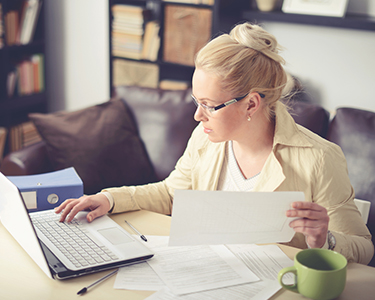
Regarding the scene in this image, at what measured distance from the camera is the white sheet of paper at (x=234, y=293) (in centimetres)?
90

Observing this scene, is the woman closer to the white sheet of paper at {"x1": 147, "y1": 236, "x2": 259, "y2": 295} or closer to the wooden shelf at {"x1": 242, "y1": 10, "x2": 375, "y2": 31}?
the white sheet of paper at {"x1": 147, "y1": 236, "x2": 259, "y2": 295}

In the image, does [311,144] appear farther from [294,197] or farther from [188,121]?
[188,121]

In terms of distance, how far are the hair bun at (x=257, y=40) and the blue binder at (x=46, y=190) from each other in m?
0.67

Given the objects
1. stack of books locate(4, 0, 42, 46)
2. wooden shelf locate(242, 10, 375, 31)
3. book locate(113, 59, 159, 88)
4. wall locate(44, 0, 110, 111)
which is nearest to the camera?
wooden shelf locate(242, 10, 375, 31)

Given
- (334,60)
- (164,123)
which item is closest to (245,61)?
(164,123)

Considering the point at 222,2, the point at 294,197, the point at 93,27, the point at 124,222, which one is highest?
the point at 222,2

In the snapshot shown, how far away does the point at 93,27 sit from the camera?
3379 millimetres

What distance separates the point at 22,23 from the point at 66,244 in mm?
2610

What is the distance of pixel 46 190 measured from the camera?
135cm

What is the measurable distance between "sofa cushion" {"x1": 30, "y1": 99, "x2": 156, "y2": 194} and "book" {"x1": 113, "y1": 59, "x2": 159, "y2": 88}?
2.94 ft

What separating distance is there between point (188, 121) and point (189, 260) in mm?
1146

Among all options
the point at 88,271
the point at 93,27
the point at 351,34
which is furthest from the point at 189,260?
the point at 93,27

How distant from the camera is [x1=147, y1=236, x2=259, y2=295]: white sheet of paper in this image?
0.94m

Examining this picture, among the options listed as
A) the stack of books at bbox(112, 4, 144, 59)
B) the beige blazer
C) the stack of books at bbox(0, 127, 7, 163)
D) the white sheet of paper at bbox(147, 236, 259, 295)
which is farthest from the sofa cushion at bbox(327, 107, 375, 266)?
the stack of books at bbox(0, 127, 7, 163)
